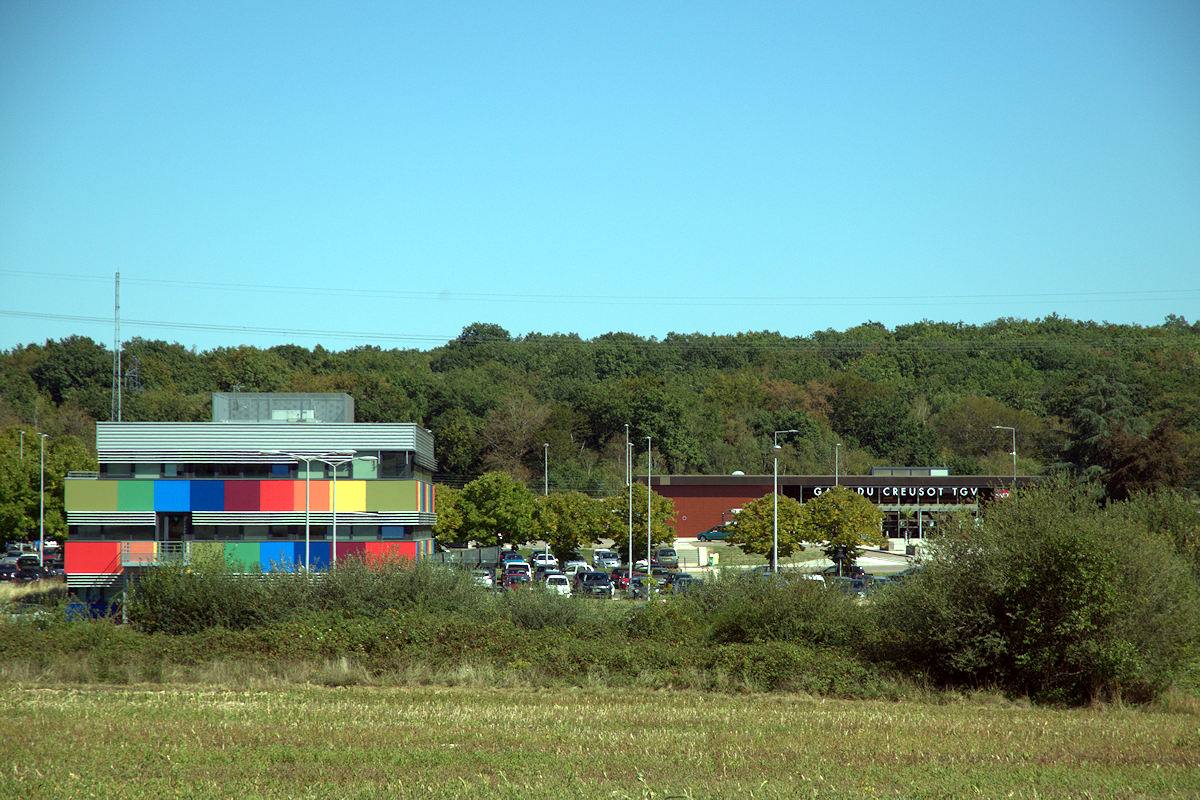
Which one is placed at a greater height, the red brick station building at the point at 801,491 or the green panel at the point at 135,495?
the green panel at the point at 135,495

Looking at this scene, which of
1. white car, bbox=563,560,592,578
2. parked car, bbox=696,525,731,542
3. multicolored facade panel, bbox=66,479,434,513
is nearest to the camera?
multicolored facade panel, bbox=66,479,434,513

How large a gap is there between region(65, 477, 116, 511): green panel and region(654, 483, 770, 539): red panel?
46460mm

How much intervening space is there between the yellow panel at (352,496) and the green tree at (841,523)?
24011 millimetres

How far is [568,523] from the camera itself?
58375 millimetres

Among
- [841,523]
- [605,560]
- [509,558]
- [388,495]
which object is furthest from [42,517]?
[841,523]

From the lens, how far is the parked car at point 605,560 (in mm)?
61284

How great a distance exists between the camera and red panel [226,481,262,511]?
4453cm

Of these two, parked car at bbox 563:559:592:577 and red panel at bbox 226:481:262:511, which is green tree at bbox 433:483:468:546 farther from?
red panel at bbox 226:481:262:511

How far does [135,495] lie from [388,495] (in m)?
11.1

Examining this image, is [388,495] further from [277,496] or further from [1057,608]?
[1057,608]

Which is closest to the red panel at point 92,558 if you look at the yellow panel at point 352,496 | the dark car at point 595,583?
the yellow panel at point 352,496

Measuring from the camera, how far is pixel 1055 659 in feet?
66.8

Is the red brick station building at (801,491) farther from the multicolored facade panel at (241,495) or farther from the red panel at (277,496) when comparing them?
the red panel at (277,496)

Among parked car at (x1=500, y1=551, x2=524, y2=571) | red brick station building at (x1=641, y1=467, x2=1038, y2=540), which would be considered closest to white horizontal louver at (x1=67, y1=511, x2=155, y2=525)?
parked car at (x1=500, y1=551, x2=524, y2=571)
